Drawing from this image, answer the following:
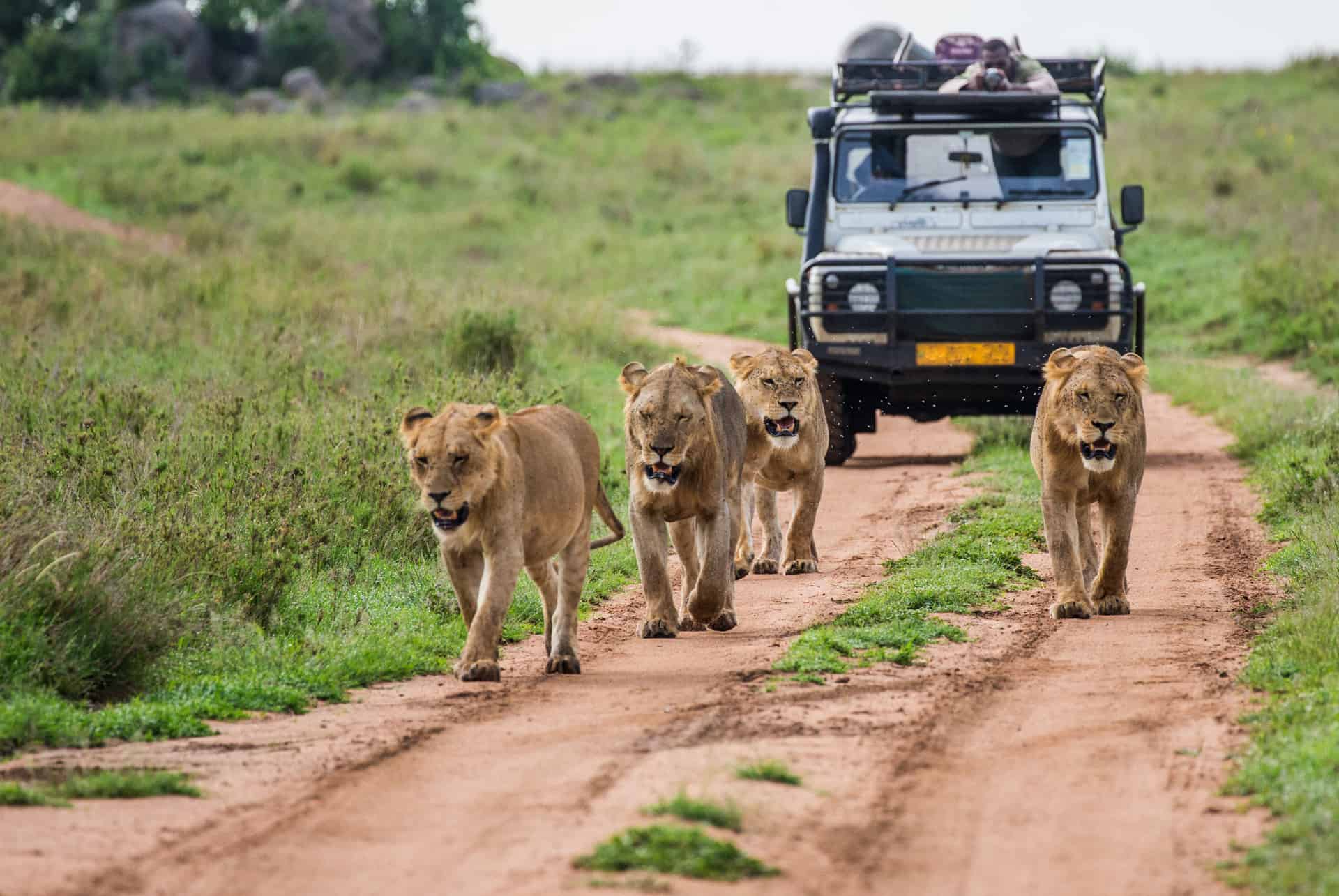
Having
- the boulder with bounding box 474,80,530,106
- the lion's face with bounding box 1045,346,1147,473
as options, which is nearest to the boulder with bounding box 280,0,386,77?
the boulder with bounding box 474,80,530,106

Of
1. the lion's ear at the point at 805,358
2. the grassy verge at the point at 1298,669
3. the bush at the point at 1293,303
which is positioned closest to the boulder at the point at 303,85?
the bush at the point at 1293,303

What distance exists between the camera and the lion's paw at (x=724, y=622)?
7977 mm

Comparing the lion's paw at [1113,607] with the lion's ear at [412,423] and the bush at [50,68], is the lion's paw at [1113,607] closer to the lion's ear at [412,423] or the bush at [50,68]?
the lion's ear at [412,423]

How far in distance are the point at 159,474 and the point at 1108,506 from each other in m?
4.64

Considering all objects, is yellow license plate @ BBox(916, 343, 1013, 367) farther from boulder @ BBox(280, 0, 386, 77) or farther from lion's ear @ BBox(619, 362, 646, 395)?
boulder @ BBox(280, 0, 386, 77)

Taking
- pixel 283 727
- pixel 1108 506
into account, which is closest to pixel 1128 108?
pixel 1108 506

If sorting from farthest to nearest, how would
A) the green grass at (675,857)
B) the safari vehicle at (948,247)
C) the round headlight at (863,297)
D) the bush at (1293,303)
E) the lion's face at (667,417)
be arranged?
the bush at (1293,303), the round headlight at (863,297), the safari vehicle at (948,247), the lion's face at (667,417), the green grass at (675,857)

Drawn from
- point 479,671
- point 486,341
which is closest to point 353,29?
point 486,341

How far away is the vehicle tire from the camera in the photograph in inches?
510

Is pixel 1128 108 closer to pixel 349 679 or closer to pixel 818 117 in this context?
pixel 818 117

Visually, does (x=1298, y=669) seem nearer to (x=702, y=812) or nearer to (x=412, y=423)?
(x=702, y=812)

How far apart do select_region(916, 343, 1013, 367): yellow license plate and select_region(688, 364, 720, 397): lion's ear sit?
4.84m

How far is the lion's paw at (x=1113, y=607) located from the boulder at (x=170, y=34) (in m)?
48.0

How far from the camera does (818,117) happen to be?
1326cm
